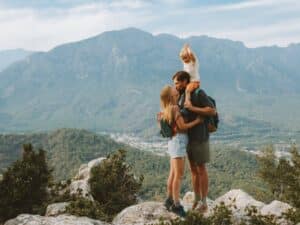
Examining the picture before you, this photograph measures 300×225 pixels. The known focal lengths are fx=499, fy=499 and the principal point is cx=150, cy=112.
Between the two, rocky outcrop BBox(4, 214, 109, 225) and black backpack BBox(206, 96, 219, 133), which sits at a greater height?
black backpack BBox(206, 96, 219, 133)

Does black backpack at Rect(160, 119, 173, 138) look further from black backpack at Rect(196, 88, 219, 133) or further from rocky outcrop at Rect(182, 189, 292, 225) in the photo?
rocky outcrop at Rect(182, 189, 292, 225)

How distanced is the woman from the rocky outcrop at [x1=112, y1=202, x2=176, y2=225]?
26 centimetres

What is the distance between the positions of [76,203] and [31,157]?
374 cm

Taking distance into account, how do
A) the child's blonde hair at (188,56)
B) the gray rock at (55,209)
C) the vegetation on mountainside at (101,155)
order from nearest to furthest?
the child's blonde hair at (188,56) < the gray rock at (55,209) < the vegetation on mountainside at (101,155)

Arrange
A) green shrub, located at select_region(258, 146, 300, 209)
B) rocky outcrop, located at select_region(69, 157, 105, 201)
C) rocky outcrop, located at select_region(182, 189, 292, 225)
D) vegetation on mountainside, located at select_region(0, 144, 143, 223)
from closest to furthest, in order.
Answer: rocky outcrop, located at select_region(182, 189, 292, 225), vegetation on mountainside, located at select_region(0, 144, 143, 223), rocky outcrop, located at select_region(69, 157, 105, 201), green shrub, located at select_region(258, 146, 300, 209)

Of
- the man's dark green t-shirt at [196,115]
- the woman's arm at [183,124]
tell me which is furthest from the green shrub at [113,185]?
the woman's arm at [183,124]

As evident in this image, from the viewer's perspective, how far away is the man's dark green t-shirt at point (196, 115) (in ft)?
34.8

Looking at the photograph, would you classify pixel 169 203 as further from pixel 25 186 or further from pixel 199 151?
pixel 25 186

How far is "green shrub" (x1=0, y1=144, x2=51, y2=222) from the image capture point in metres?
13.4

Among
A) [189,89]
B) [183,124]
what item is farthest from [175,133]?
[189,89]

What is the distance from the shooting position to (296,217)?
30.4ft

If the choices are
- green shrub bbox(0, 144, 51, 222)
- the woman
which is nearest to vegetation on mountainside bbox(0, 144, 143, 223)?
green shrub bbox(0, 144, 51, 222)

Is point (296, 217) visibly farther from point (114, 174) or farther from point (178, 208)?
point (114, 174)

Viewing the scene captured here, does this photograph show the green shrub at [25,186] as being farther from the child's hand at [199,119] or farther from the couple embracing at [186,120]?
the child's hand at [199,119]
